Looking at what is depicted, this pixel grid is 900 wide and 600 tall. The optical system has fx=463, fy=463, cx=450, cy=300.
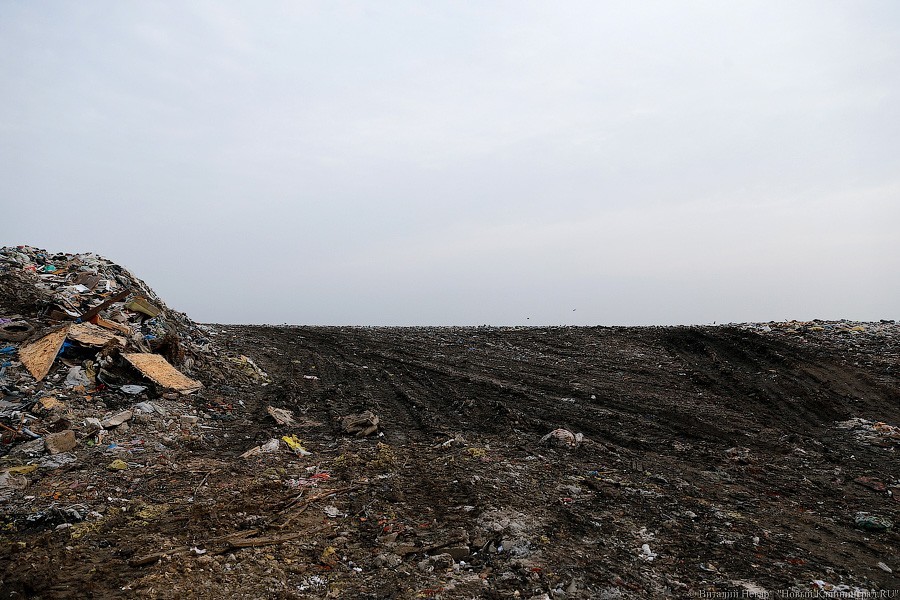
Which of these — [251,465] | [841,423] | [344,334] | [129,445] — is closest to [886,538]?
[841,423]

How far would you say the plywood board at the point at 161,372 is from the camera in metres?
7.38

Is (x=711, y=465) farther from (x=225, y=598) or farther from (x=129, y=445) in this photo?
(x=129, y=445)

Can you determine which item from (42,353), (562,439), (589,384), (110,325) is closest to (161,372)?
(110,325)

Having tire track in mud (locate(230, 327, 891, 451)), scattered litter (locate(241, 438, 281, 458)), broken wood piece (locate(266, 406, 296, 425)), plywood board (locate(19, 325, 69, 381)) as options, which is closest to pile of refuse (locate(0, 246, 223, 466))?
plywood board (locate(19, 325, 69, 381))

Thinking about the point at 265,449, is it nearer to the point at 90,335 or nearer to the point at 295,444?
the point at 295,444

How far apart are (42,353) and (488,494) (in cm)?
689

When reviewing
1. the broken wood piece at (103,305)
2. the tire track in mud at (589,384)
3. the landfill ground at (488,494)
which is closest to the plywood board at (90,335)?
the broken wood piece at (103,305)

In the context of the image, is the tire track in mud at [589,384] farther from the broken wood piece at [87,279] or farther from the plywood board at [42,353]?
the broken wood piece at [87,279]

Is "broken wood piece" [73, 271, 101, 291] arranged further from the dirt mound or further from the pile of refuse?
the dirt mound

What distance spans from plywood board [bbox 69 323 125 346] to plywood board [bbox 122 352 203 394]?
44cm

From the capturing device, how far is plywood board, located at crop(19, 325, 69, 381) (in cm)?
668

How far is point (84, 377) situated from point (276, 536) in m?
5.05

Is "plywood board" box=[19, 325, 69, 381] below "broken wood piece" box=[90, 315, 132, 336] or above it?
below

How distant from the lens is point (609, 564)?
3.62 metres
